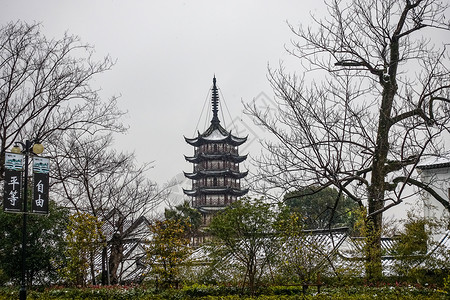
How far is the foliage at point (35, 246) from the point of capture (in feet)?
56.1

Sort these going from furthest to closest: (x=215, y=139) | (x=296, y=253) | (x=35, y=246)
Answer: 1. (x=215, y=139)
2. (x=35, y=246)
3. (x=296, y=253)

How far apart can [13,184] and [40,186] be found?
64cm

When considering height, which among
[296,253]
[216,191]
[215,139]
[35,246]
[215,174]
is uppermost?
[215,139]

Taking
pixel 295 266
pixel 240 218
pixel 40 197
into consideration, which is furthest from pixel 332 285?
pixel 40 197

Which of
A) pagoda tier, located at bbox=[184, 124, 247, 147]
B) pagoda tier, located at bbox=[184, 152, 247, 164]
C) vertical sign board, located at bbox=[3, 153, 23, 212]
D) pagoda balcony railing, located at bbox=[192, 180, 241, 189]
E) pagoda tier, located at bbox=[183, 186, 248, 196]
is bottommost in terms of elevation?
vertical sign board, located at bbox=[3, 153, 23, 212]

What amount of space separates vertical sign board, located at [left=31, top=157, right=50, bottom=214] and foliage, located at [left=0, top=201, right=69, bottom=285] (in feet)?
22.0

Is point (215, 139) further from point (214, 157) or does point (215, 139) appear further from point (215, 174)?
point (215, 174)

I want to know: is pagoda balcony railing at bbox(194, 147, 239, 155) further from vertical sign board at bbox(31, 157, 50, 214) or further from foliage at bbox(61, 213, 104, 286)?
vertical sign board at bbox(31, 157, 50, 214)

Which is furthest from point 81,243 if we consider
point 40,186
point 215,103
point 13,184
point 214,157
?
point 215,103

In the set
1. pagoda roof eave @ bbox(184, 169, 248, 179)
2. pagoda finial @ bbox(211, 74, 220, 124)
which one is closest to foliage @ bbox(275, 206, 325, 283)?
pagoda roof eave @ bbox(184, 169, 248, 179)

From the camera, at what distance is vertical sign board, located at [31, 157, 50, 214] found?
10.9 meters

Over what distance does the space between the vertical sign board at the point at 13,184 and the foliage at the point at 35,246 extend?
22.8 ft

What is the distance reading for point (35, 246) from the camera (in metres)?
17.5

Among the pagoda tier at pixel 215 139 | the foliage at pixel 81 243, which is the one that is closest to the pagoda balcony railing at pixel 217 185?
the pagoda tier at pixel 215 139
